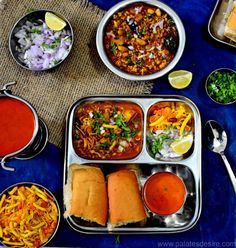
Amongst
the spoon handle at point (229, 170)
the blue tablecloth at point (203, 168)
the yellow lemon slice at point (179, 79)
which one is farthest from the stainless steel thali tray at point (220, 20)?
the spoon handle at point (229, 170)

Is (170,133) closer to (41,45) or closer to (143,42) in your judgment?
(143,42)

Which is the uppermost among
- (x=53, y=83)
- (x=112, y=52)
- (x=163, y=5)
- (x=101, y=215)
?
(x=163, y=5)

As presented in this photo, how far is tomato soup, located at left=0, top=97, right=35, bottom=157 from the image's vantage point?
3680 millimetres

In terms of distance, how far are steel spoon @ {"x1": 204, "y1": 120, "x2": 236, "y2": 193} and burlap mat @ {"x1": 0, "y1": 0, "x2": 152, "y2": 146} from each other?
518 millimetres

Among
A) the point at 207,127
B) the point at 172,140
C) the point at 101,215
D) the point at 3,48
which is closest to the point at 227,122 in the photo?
the point at 207,127

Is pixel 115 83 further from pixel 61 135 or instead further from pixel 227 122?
pixel 227 122

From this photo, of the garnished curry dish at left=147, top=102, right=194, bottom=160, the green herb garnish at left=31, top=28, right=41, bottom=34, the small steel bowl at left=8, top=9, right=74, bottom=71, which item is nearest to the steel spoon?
the garnished curry dish at left=147, top=102, right=194, bottom=160

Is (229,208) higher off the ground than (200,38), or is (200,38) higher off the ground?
(200,38)

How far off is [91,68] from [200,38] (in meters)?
0.83

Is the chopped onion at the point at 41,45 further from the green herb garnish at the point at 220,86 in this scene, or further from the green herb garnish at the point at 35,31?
the green herb garnish at the point at 220,86

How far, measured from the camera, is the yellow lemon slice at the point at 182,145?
13.1 feet

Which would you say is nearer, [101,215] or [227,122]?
[101,215]

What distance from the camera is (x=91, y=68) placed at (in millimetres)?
4211

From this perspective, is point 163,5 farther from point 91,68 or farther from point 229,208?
point 229,208
